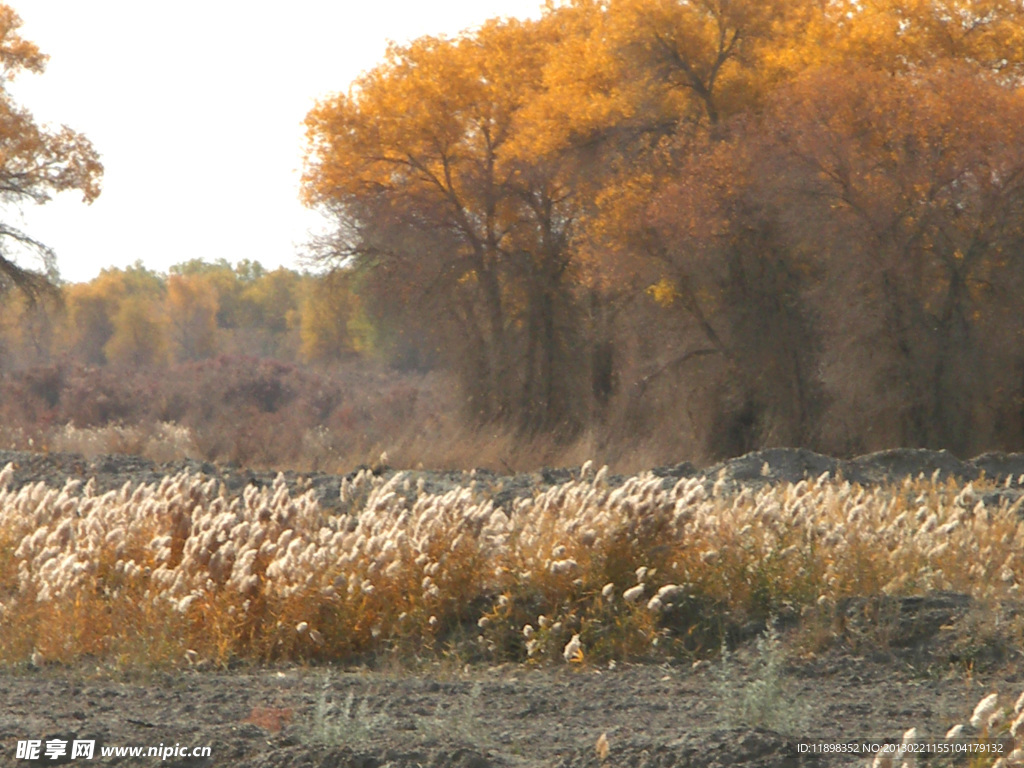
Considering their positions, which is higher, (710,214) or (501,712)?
(710,214)

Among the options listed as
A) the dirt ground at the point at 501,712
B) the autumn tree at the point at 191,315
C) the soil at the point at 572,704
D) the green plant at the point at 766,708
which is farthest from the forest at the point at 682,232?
the autumn tree at the point at 191,315

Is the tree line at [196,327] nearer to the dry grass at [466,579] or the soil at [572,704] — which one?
the dry grass at [466,579]

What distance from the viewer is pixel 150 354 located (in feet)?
278

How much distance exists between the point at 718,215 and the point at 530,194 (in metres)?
6.45

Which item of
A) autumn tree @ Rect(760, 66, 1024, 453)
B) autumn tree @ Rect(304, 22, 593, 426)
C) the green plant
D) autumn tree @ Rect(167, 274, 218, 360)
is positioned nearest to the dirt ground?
the green plant

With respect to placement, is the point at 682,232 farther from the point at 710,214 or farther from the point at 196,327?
the point at 196,327

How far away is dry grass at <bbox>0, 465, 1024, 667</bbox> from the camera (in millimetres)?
Result: 6082

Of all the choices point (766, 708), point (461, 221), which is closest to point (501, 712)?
point (766, 708)

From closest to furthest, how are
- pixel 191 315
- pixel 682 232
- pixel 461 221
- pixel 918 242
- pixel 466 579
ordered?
pixel 466 579
pixel 918 242
pixel 682 232
pixel 461 221
pixel 191 315

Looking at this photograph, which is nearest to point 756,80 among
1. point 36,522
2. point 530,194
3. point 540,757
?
point 530,194

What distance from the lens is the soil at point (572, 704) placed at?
12.6 ft

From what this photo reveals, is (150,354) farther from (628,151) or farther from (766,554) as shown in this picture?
(766,554)

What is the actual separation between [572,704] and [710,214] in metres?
17.1

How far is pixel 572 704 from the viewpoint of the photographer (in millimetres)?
4832
